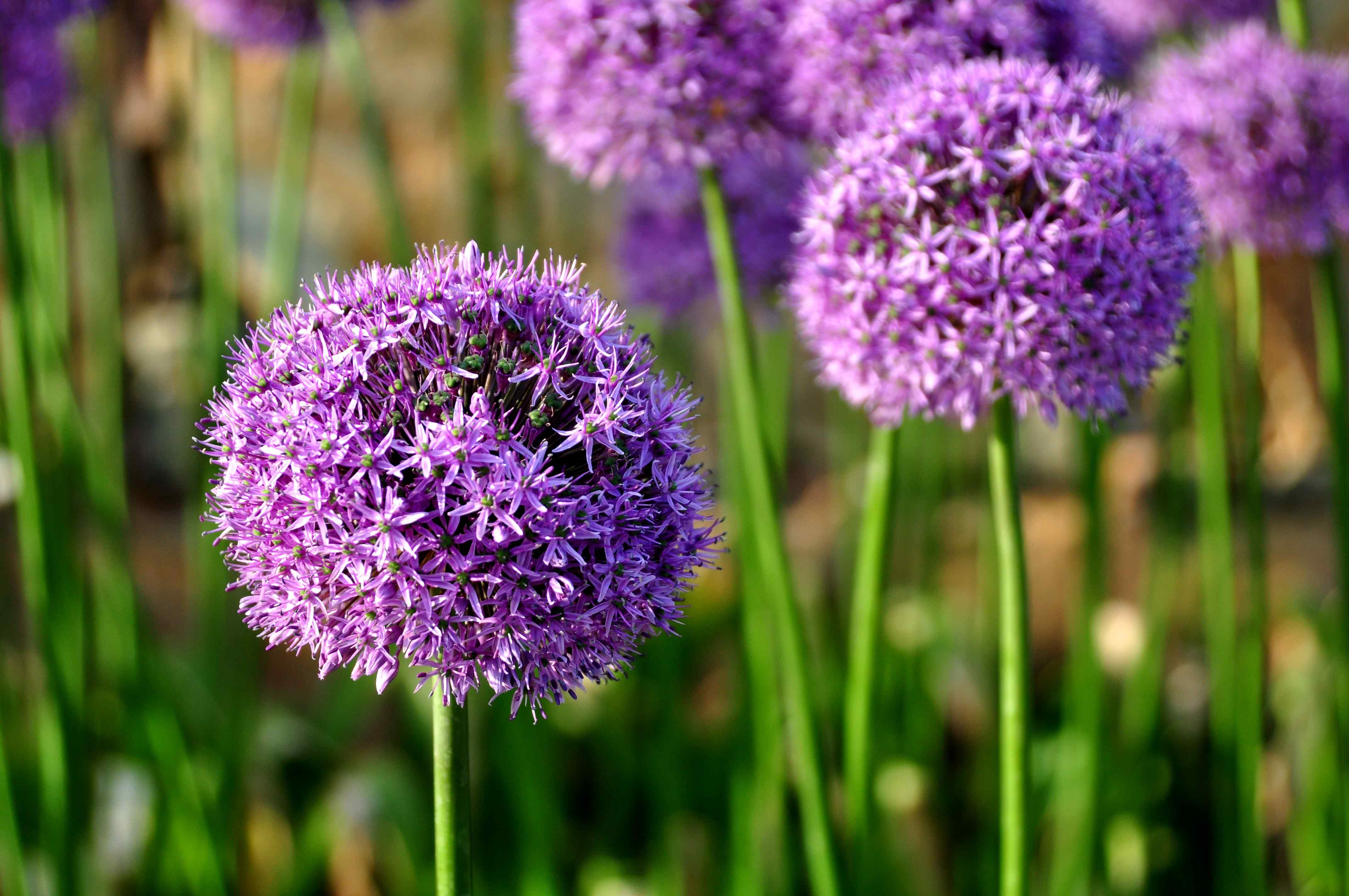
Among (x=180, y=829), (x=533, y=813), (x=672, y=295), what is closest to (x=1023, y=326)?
(x=672, y=295)

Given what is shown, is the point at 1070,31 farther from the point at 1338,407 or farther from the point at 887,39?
the point at 1338,407

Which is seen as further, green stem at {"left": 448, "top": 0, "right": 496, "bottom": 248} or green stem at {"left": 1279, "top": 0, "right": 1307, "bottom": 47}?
green stem at {"left": 448, "top": 0, "right": 496, "bottom": 248}

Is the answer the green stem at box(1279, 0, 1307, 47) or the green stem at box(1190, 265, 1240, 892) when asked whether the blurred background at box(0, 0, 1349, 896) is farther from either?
the green stem at box(1279, 0, 1307, 47)

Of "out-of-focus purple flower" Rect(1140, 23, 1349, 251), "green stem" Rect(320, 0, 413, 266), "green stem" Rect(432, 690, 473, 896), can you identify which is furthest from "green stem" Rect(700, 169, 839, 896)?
"green stem" Rect(320, 0, 413, 266)

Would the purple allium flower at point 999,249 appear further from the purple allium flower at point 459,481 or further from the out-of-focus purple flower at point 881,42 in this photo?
the purple allium flower at point 459,481

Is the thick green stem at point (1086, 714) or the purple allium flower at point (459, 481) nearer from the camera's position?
the purple allium flower at point (459, 481)

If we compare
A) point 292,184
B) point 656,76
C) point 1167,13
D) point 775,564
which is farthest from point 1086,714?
point 292,184

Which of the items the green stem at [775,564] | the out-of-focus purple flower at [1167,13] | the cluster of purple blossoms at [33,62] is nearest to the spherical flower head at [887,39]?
the green stem at [775,564]
